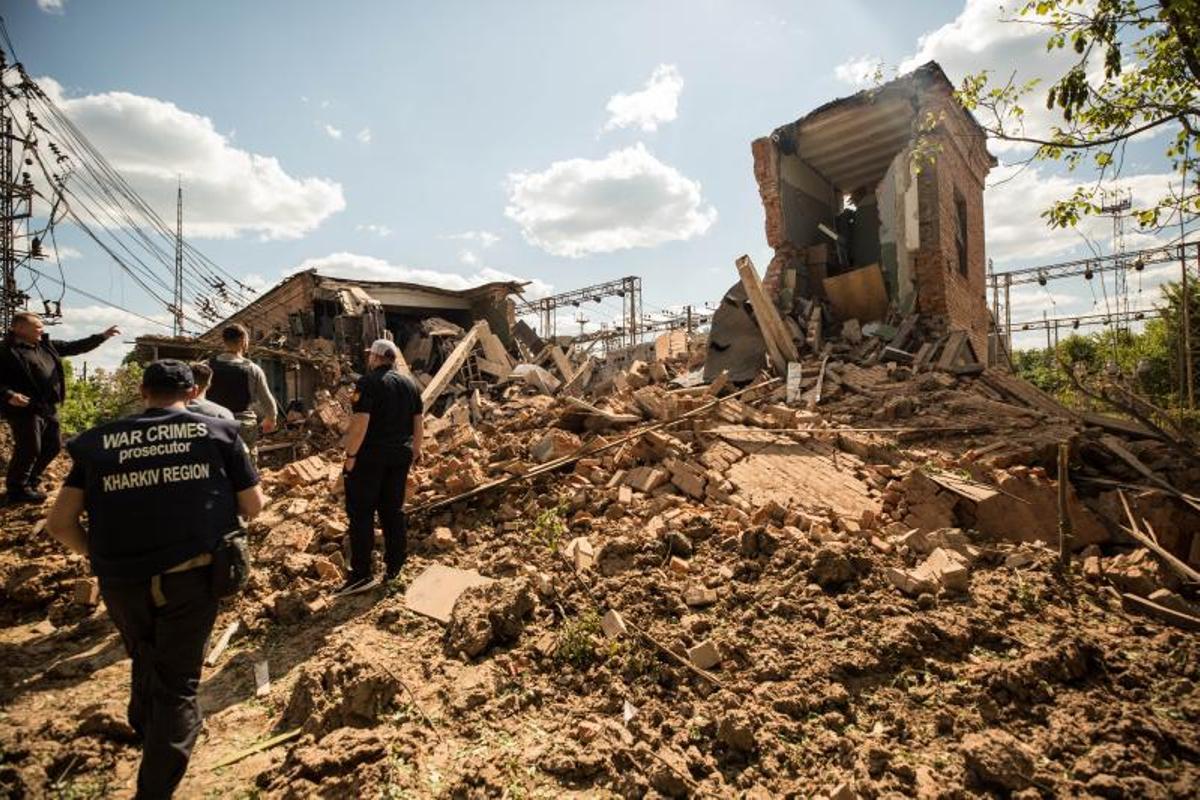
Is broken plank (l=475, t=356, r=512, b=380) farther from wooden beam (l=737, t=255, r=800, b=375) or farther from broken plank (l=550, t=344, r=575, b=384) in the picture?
wooden beam (l=737, t=255, r=800, b=375)

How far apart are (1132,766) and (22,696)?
5320 mm

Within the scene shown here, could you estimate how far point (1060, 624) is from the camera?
315 cm

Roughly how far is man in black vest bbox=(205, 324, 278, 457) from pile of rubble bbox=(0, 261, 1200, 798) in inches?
43.1

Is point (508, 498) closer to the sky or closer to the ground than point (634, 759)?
closer to the sky

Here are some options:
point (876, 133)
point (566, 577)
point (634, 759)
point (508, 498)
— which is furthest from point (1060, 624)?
point (876, 133)

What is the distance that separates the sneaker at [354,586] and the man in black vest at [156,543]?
1611 mm

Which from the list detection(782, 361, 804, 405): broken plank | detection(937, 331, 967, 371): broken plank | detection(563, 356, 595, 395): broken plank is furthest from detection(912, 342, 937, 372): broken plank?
detection(563, 356, 595, 395): broken plank

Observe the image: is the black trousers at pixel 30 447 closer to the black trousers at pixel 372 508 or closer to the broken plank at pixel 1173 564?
the black trousers at pixel 372 508

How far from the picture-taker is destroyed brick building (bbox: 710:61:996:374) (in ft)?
31.3

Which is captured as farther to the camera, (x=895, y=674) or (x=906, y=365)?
(x=906, y=365)

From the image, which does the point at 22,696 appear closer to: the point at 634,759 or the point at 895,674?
the point at 634,759

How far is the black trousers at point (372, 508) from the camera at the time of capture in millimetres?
4039

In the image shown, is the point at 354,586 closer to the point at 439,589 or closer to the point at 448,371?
the point at 439,589

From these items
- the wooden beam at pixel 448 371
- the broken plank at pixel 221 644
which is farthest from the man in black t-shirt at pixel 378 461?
the wooden beam at pixel 448 371
